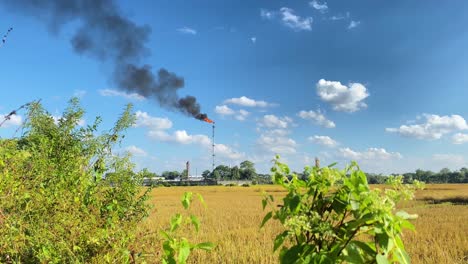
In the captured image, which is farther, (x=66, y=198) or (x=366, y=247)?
(x=66, y=198)

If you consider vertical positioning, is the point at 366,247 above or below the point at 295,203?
below

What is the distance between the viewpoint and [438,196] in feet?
108

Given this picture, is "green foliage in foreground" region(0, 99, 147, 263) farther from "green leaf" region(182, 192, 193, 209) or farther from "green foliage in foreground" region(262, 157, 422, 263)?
"green foliage in foreground" region(262, 157, 422, 263)

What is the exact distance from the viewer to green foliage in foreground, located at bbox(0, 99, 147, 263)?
137 inches

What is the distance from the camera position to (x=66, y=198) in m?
3.92

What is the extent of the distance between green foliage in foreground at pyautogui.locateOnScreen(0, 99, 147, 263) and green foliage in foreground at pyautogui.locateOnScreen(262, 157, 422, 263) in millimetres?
1716

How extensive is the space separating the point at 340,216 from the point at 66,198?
10.6 feet

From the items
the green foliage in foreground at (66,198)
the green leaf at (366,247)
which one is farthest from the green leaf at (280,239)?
the green foliage in foreground at (66,198)

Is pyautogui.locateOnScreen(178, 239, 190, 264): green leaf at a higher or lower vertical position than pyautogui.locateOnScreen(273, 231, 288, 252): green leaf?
lower

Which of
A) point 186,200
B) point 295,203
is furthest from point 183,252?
point 295,203

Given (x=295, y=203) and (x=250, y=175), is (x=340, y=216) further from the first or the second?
(x=250, y=175)

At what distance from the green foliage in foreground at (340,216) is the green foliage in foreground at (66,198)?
172cm

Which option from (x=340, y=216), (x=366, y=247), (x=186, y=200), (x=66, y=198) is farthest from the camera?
(x=66, y=198)

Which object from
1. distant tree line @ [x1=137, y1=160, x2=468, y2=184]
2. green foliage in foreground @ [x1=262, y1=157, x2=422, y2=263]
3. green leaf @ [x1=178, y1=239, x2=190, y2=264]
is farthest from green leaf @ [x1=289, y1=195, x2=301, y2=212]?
distant tree line @ [x1=137, y1=160, x2=468, y2=184]
